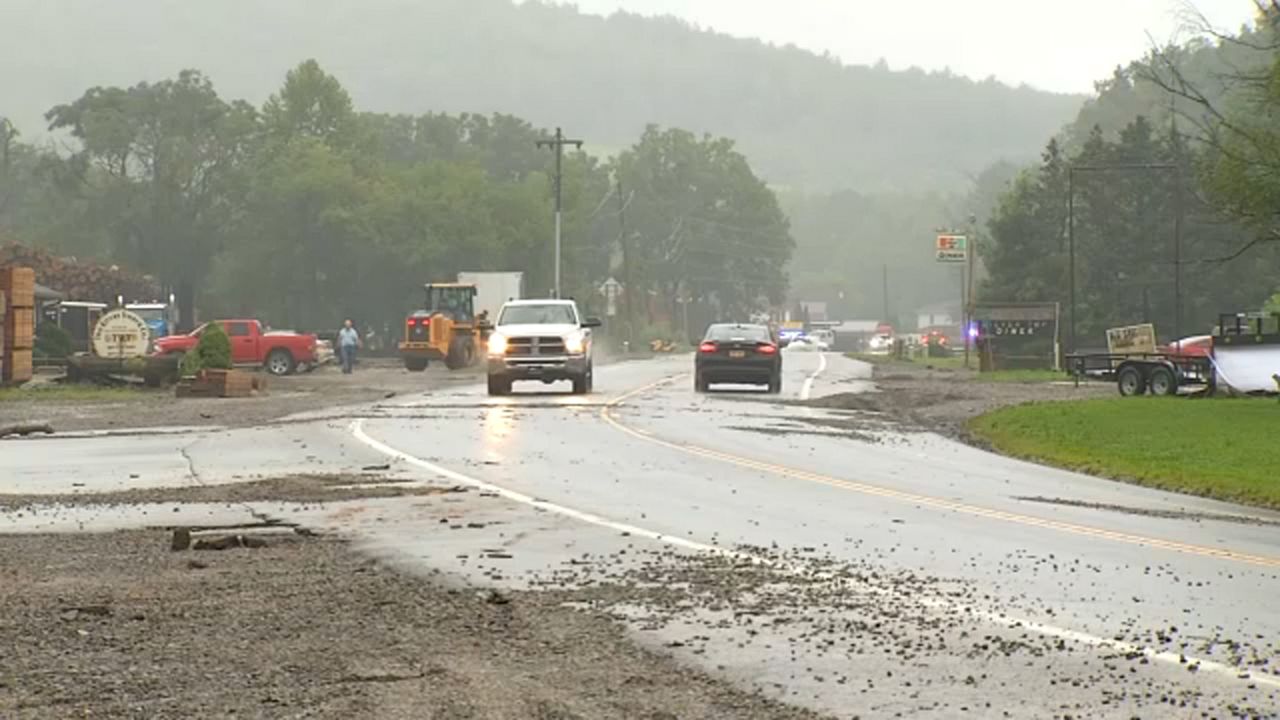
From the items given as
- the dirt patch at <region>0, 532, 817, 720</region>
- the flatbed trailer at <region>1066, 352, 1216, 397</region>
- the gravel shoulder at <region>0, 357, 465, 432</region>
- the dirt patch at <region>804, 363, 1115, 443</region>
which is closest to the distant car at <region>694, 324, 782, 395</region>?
the dirt patch at <region>804, 363, 1115, 443</region>

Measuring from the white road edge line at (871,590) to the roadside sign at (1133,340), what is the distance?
94.1ft

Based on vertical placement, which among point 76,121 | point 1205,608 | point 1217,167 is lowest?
point 1205,608

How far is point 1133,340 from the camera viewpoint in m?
45.1

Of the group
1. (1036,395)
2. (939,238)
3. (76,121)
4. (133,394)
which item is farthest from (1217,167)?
(76,121)

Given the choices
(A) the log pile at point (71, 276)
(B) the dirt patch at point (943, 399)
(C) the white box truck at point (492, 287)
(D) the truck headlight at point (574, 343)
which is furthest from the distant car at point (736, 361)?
(A) the log pile at point (71, 276)

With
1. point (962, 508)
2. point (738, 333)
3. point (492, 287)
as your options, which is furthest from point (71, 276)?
point (962, 508)

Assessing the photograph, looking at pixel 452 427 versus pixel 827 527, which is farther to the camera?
pixel 452 427

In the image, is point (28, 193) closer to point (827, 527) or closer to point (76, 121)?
point (76, 121)

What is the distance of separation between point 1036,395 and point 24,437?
23.9 meters

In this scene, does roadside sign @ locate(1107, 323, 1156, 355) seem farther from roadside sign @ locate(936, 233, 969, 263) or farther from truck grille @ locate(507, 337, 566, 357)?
roadside sign @ locate(936, 233, 969, 263)

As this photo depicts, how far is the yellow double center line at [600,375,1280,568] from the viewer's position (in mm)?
13062

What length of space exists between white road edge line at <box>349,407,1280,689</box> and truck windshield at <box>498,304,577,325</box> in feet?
62.7

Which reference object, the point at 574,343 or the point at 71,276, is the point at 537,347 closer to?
the point at 574,343

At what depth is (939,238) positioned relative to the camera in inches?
3494
